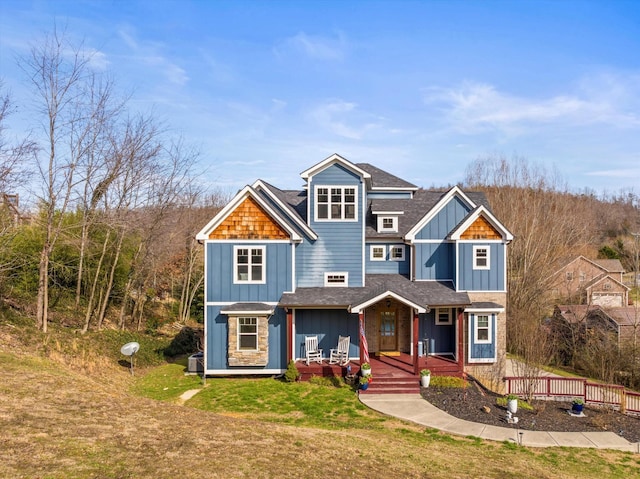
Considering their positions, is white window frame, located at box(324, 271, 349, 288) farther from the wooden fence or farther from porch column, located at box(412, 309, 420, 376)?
the wooden fence

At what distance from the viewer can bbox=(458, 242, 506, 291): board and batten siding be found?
18.9 m

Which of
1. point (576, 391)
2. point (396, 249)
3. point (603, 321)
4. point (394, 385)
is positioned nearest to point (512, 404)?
point (394, 385)

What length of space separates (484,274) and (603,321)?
524 inches

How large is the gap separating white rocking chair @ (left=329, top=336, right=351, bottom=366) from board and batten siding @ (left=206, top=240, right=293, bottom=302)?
316cm

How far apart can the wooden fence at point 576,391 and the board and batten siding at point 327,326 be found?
20.7 feet

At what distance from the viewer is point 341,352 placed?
17641mm

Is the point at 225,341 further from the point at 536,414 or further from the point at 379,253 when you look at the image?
the point at 536,414

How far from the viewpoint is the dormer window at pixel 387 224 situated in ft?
66.7

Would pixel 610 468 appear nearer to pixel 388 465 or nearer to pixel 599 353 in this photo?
pixel 388 465

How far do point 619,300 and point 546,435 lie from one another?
36.9 metres

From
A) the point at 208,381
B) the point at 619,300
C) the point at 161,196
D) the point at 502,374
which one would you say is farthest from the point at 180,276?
the point at 619,300

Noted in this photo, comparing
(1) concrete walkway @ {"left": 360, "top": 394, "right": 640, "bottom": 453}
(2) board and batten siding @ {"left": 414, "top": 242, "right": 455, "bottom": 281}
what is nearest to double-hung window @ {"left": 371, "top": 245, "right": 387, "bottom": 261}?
(2) board and batten siding @ {"left": 414, "top": 242, "right": 455, "bottom": 281}

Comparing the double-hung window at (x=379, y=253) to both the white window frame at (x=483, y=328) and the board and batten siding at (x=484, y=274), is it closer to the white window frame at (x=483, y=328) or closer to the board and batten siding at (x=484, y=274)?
the board and batten siding at (x=484, y=274)

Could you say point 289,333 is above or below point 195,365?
above
